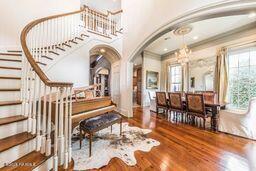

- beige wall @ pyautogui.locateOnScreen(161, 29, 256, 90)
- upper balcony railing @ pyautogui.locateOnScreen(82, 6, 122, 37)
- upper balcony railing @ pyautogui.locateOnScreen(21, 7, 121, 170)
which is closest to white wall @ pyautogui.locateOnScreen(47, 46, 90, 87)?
upper balcony railing @ pyautogui.locateOnScreen(21, 7, 121, 170)

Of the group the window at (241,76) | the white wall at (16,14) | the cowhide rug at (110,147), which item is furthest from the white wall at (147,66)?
the white wall at (16,14)

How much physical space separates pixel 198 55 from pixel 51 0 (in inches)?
257

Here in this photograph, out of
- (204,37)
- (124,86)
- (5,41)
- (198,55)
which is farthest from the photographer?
(198,55)

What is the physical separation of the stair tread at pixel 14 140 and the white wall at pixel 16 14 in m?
3.39

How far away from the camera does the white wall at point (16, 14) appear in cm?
375

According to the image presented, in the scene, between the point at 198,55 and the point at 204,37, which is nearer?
the point at 204,37

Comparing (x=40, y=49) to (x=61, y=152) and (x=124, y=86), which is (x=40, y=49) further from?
(x=124, y=86)

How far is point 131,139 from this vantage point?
2.93 meters

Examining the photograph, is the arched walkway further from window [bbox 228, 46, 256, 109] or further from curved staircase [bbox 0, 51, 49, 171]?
window [bbox 228, 46, 256, 109]

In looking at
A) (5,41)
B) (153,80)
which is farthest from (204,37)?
(5,41)

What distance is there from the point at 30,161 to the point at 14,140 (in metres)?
0.32

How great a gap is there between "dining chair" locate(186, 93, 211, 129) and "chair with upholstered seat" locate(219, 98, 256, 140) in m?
0.46

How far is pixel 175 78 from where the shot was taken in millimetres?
7832

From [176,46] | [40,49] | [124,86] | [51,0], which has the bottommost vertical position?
[124,86]
